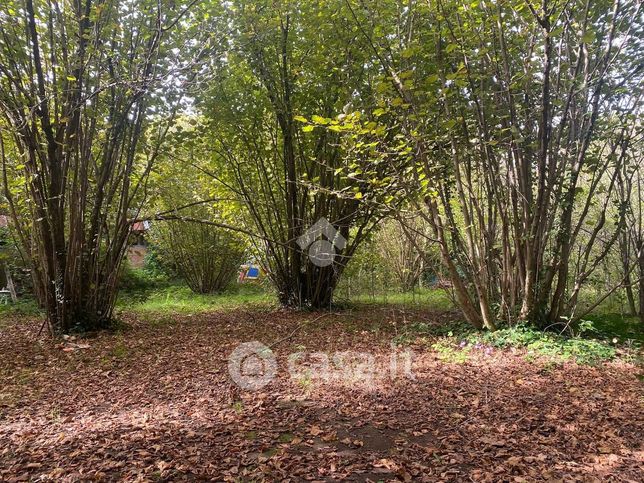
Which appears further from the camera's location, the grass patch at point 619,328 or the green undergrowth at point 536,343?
the grass patch at point 619,328

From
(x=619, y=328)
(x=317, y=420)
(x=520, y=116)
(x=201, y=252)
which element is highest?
(x=520, y=116)

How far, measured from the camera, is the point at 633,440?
2.52 m

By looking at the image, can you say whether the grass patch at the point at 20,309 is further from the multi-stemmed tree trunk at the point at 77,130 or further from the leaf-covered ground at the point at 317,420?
the leaf-covered ground at the point at 317,420

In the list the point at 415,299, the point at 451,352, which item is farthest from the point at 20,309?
the point at 451,352

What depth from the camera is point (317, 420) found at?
2906 mm

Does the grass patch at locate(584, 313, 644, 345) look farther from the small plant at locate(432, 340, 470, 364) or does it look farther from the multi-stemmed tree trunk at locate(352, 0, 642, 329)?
the small plant at locate(432, 340, 470, 364)

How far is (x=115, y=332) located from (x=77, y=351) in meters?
0.96

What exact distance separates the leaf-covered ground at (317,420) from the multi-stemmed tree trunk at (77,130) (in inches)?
47.8

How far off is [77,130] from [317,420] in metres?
4.25

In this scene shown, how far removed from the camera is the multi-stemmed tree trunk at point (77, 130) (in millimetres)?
4578

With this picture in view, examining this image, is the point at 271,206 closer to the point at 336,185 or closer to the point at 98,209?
the point at 336,185

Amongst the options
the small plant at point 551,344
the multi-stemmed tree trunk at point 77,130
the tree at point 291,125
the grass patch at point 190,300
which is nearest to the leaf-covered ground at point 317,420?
the small plant at point 551,344

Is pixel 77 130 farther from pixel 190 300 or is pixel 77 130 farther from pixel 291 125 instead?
pixel 190 300

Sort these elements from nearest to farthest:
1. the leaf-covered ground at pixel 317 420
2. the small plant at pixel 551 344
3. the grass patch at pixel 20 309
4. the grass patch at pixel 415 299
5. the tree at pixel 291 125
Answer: the leaf-covered ground at pixel 317 420, the small plant at pixel 551 344, the tree at pixel 291 125, the grass patch at pixel 20 309, the grass patch at pixel 415 299
